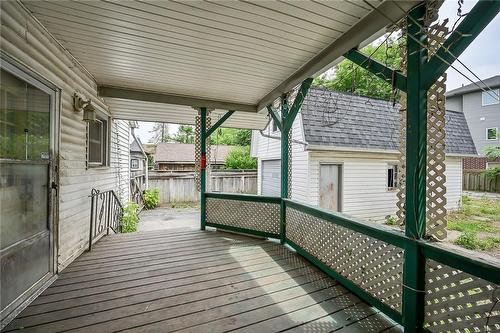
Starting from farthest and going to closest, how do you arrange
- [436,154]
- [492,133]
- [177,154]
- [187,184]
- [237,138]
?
[237,138], [177,154], [492,133], [187,184], [436,154]

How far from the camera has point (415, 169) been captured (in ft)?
6.39

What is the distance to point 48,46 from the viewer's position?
2609mm

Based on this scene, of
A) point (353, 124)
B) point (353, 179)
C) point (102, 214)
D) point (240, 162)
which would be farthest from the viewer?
point (240, 162)

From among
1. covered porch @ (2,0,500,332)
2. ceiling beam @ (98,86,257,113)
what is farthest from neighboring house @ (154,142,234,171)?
covered porch @ (2,0,500,332)

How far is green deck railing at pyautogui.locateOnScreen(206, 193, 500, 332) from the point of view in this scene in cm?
164

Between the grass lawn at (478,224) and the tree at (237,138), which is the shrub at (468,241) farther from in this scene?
the tree at (237,138)

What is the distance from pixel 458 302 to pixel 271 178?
24.8ft

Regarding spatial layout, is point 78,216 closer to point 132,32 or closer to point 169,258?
point 169,258

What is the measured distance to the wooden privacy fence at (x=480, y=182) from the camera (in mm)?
12077

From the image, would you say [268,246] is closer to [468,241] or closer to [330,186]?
[330,186]

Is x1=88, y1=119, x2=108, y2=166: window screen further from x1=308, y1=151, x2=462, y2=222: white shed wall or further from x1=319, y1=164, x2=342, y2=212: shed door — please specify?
x1=319, y1=164, x2=342, y2=212: shed door

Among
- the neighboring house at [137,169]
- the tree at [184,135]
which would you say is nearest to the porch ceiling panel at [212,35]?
the neighboring house at [137,169]

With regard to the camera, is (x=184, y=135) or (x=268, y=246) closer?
(x=268, y=246)

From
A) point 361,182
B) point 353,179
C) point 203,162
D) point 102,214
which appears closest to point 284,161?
point 203,162
